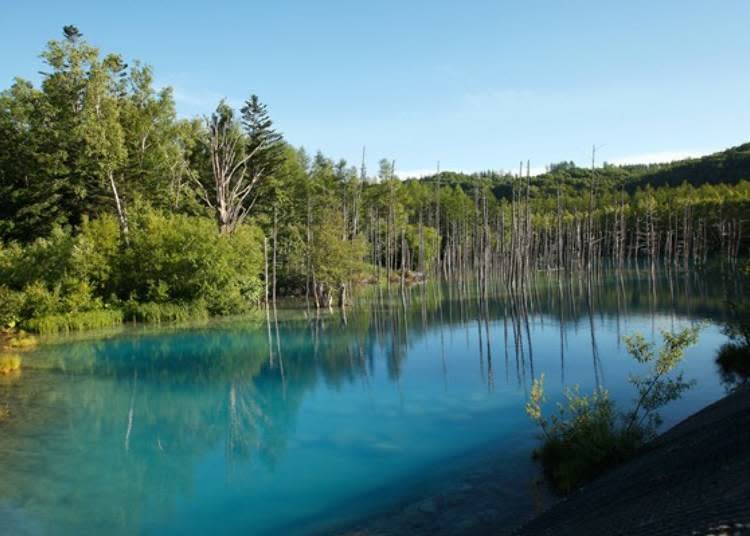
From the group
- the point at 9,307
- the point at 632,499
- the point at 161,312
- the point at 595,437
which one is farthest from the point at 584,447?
the point at 161,312

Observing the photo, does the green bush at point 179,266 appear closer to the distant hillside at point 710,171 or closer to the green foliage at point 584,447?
the green foliage at point 584,447

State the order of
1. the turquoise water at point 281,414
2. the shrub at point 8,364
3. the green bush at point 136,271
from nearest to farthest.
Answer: the turquoise water at point 281,414 < the shrub at point 8,364 < the green bush at point 136,271

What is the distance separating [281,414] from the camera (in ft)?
52.7

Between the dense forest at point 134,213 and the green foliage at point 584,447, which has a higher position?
the dense forest at point 134,213

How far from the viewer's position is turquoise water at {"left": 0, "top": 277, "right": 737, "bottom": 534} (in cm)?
1020

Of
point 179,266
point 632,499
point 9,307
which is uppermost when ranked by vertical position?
point 179,266

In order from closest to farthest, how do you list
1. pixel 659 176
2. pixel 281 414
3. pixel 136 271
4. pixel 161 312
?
pixel 281 414
pixel 161 312
pixel 136 271
pixel 659 176

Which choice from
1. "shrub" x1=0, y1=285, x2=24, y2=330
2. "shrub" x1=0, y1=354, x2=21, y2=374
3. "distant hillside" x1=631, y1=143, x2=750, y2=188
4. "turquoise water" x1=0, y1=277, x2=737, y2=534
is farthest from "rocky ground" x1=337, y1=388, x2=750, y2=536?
"distant hillside" x1=631, y1=143, x2=750, y2=188

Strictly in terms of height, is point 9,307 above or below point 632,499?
above

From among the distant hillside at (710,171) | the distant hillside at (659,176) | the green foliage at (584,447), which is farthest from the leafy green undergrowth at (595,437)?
the distant hillside at (710,171)

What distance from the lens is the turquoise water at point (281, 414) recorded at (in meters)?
10.2

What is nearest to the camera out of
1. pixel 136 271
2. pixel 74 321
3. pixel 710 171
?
pixel 74 321

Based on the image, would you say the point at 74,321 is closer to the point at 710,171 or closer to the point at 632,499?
the point at 632,499

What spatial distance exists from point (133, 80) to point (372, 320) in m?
24.7
